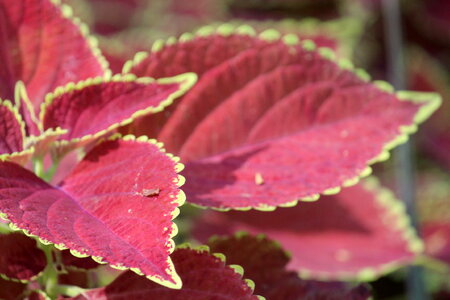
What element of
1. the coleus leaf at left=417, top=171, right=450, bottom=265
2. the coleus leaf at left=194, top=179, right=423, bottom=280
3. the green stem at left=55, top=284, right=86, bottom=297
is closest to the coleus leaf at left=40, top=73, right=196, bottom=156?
the green stem at left=55, top=284, right=86, bottom=297

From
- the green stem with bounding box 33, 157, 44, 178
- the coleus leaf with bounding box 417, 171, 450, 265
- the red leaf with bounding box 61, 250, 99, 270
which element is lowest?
the coleus leaf with bounding box 417, 171, 450, 265

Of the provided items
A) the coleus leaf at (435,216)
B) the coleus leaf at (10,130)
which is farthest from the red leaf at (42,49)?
the coleus leaf at (435,216)

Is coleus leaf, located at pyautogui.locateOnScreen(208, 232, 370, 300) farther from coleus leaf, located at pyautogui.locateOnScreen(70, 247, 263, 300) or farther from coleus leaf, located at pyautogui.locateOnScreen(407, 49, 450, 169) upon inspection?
coleus leaf, located at pyautogui.locateOnScreen(407, 49, 450, 169)

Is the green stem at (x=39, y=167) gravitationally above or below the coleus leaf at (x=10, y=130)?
below

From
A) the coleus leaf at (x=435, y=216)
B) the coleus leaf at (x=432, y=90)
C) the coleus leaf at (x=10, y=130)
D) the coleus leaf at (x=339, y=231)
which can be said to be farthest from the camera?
the coleus leaf at (x=432, y=90)

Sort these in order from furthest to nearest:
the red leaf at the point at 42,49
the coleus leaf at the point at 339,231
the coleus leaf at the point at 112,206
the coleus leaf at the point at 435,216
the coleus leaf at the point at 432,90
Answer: the coleus leaf at the point at 432,90 → the coleus leaf at the point at 435,216 → the coleus leaf at the point at 339,231 → the red leaf at the point at 42,49 → the coleus leaf at the point at 112,206

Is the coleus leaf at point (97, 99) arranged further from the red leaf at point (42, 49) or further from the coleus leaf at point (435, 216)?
the coleus leaf at point (435, 216)

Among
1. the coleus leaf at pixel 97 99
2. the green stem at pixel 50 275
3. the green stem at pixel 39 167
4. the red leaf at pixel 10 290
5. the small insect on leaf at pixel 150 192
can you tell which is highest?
the coleus leaf at pixel 97 99
